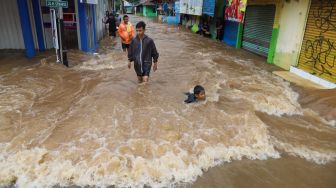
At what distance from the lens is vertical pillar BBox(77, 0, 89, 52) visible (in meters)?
11.2

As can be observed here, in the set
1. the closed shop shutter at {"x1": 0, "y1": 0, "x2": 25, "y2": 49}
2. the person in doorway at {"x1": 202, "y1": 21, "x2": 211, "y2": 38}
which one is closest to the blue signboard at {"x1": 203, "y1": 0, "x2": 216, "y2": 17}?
the person in doorway at {"x1": 202, "y1": 21, "x2": 211, "y2": 38}

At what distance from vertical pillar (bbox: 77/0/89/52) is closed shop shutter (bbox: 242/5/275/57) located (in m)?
8.06

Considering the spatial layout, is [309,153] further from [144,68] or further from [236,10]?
[236,10]

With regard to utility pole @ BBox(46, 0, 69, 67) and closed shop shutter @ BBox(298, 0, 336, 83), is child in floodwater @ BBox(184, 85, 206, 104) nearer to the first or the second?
closed shop shutter @ BBox(298, 0, 336, 83)

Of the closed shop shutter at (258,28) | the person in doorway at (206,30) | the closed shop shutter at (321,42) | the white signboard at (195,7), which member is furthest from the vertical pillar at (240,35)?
the white signboard at (195,7)

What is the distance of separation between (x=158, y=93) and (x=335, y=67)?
5380 millimetres

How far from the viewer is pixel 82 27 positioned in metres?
11.5

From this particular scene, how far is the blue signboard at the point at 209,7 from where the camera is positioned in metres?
18.8

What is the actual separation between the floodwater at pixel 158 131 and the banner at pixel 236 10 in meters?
5.59

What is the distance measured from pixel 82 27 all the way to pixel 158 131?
7789 mm

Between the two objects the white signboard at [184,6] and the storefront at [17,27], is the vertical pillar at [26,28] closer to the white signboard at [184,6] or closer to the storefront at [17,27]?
the storefront at [17,27]

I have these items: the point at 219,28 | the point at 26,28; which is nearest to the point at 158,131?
the point at 26,28

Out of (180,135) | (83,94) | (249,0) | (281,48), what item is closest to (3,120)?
(83,94)

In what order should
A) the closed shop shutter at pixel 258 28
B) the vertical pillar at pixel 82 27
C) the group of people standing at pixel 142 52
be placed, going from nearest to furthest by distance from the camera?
the group of people standing at pixel 142 52 → the vertical pillar at pixel 82 27 → the closed shop shutter at pixel 258 28
